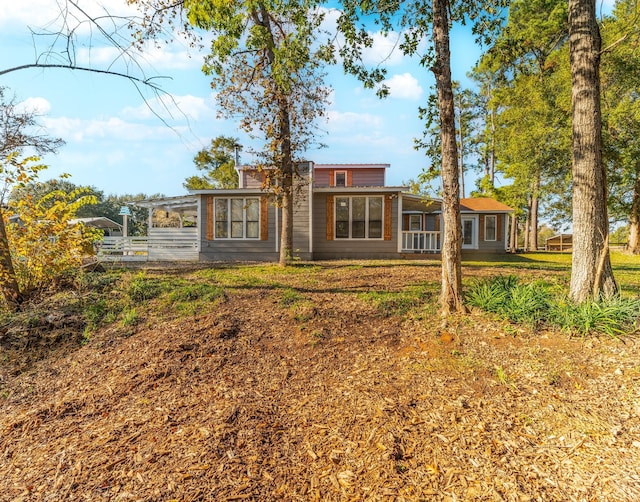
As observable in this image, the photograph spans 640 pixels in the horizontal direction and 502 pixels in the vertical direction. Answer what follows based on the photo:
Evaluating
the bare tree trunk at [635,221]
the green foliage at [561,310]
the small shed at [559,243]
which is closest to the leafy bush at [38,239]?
the green foliage at [561,310]

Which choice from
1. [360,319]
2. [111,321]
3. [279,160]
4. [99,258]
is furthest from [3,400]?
[279,160]

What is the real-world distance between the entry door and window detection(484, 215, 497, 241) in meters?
0.54

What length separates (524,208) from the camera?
28.5 metres

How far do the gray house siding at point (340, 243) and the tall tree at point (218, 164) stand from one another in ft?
49.9

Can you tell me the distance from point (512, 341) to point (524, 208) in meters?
29.4

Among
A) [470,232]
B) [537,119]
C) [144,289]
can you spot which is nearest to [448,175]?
[144,289]

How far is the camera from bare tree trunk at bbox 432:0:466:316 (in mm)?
4375

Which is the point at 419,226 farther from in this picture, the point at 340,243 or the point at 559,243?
the point at 559,243

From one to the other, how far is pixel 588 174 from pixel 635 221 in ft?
66.1

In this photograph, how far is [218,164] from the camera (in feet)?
91.5

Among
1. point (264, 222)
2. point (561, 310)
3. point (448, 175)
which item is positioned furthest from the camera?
point (264, 222)

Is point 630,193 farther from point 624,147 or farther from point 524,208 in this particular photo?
point 524,208

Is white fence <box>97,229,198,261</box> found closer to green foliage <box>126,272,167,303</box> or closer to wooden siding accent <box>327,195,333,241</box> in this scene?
wooden siding accent <box>327,195,333,241</box>

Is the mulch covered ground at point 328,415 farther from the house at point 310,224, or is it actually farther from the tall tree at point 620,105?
the tall tree at point 620,105
